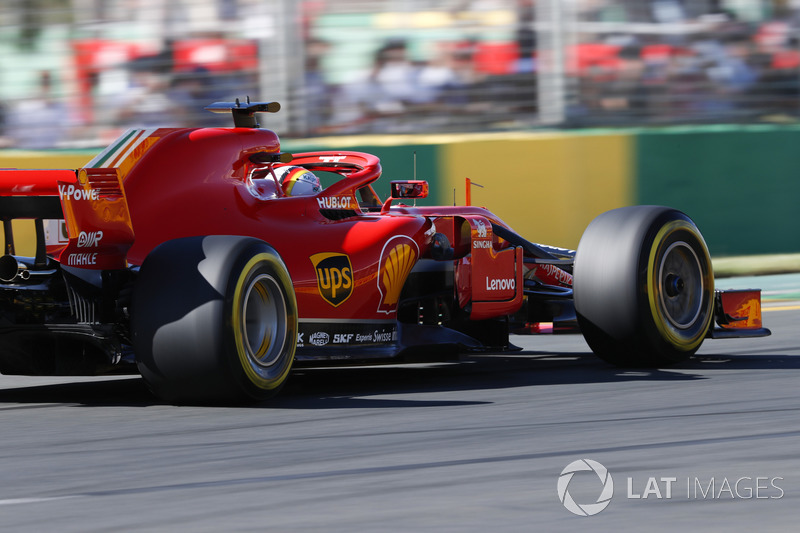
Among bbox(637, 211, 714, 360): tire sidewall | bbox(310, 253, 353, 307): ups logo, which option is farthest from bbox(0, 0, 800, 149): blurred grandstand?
bbox(310, 253, 353, 307): ups logo

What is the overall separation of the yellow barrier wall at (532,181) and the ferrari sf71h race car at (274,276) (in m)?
3.93

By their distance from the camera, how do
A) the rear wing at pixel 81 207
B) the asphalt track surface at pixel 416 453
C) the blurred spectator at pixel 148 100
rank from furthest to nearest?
1. the blurred spectator at pixel 148 100
2. the rear wing at pixel 81 207
3. the asphalt track surface at pixel 416 453

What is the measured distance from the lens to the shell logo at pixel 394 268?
7.41 metres

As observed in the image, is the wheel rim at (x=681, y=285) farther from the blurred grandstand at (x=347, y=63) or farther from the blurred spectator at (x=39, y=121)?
the blurred spectator at (x=39, y=121)

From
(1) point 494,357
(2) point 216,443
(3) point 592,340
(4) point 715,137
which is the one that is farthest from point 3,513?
(4) point 715,137

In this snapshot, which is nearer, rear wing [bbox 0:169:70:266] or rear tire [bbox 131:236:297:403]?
rear tire [bbox 131:236:297:403]

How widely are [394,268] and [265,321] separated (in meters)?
1.14

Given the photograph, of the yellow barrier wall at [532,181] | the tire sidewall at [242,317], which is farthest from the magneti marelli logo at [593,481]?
the yellow barrier wall at [532,181]

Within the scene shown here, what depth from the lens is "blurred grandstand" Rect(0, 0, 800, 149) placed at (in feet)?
41.9

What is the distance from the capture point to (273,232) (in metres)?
7.11

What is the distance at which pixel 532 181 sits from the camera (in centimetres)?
1284

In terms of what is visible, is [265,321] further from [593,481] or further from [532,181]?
[532,181]

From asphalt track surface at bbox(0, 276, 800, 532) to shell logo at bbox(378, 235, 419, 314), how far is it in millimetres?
452

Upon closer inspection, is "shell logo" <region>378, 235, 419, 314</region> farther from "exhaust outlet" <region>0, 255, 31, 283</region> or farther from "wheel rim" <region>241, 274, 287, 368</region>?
"exhaust outlet" <region>0, 255, 31, 283</region>
